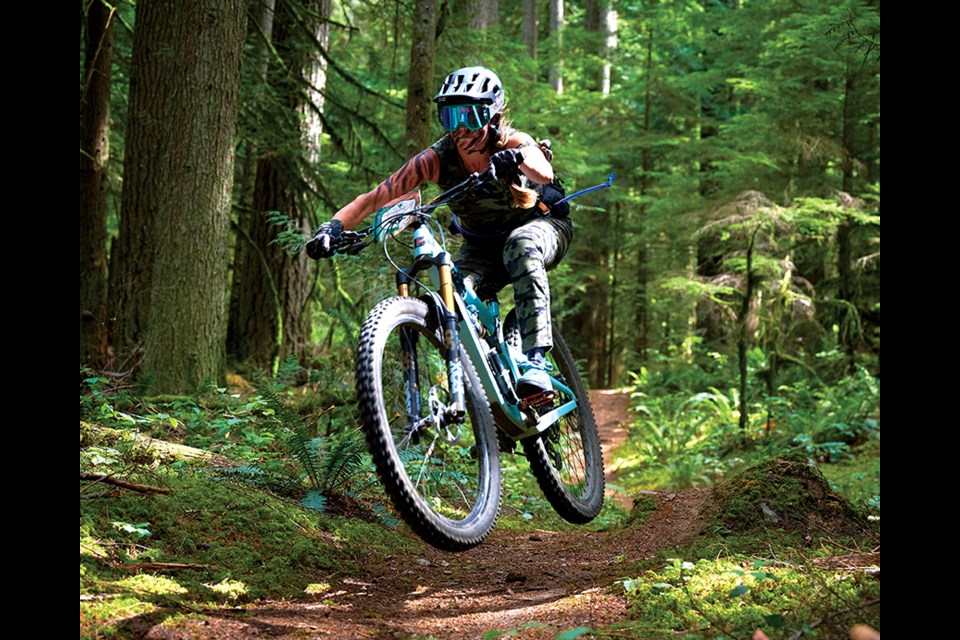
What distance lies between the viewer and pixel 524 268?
195 inches

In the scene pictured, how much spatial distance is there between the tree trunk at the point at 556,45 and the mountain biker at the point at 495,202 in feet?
54.5

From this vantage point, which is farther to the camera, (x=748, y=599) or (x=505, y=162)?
(x=505, y=162)

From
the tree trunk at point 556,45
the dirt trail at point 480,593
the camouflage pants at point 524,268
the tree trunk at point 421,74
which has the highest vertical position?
the tree trunk at point 556,45

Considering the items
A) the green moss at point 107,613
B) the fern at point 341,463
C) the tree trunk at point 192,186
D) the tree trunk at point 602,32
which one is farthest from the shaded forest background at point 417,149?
the green moss at point 107,613

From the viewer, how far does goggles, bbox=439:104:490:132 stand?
15.0 feet

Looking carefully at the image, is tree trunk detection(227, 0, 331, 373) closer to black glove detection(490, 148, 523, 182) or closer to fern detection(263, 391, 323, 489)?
fern detection(263, 391, 323, 489)

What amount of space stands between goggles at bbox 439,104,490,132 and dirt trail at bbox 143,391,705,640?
96.6 inches

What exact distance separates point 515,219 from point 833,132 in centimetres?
1087

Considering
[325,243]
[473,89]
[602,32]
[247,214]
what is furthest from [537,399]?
[602,32]

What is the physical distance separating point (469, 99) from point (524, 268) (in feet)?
3.38

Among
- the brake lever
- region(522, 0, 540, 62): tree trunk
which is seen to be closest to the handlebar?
the brake lever

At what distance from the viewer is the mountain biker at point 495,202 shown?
459 centimetres

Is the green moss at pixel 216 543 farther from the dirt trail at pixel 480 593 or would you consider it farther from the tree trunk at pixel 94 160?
the tree trunk at pixel 94 160

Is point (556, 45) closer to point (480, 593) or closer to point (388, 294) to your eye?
point (388, 294)
